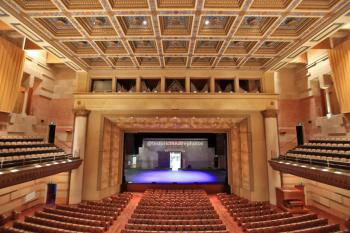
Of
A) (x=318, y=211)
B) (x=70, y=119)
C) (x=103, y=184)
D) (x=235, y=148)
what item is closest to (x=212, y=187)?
(x=235, y=148)

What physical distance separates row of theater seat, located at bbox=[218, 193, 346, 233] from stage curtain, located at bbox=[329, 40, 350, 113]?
15.0ft

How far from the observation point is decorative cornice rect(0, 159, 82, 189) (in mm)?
5656

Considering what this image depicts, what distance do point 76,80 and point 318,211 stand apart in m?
13.2

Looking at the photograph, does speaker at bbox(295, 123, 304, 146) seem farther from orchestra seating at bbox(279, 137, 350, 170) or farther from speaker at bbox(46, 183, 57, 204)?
speaker at bbox(46, 183, 57, 204)

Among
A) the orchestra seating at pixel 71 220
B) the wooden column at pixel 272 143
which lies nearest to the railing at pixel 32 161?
the orchestra seating at pixel 71 220

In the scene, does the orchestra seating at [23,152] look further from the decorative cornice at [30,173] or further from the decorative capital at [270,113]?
the decorative capital at [270,113]

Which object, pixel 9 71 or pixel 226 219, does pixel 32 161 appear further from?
pixel 226 219

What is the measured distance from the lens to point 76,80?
11.0m

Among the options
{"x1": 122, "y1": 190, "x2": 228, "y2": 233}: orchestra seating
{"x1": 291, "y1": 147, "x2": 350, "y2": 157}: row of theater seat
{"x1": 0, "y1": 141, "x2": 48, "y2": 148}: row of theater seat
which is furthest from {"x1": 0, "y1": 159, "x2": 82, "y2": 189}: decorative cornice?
{"x1": 291, "y1": 147, "x2": 350, "y2": 157}: row of theater seat

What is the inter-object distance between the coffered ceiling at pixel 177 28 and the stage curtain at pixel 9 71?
4.59ft

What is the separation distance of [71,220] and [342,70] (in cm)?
1104

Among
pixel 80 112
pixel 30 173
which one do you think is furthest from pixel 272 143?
pixel 30 173

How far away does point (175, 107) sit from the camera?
10391 millimetres

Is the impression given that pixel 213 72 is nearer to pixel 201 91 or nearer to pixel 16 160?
pixel 201 91
